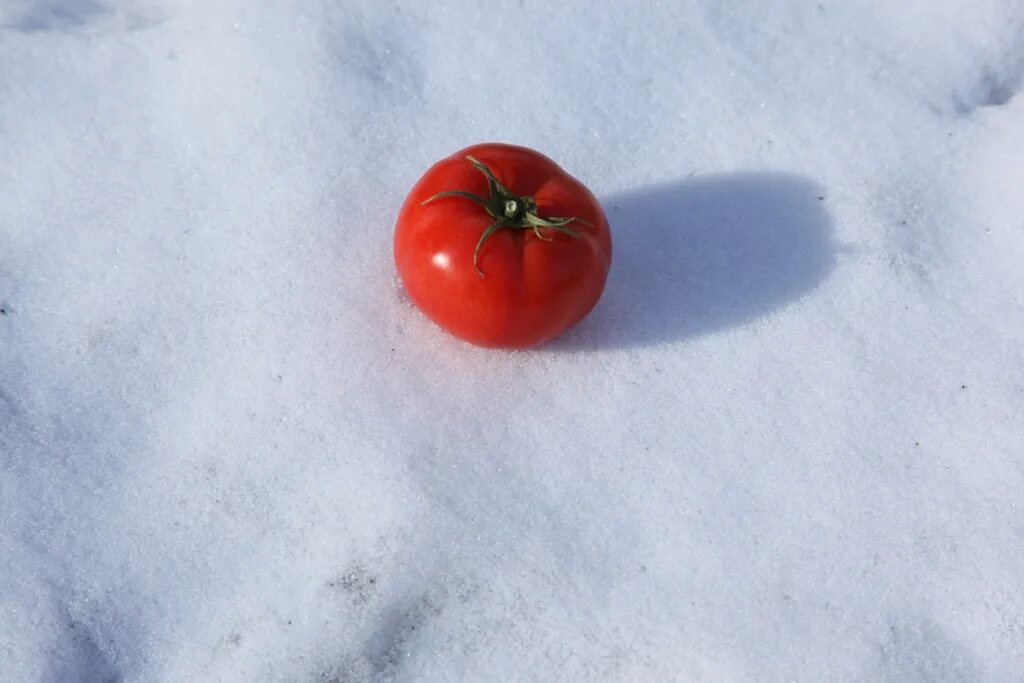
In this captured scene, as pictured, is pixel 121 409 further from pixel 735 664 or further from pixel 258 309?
pixel 735 664

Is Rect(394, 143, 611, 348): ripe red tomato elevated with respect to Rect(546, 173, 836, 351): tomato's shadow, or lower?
elevated

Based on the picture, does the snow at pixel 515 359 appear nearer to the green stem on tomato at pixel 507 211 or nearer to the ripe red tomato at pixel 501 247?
the ripe red tomato at pixel 501 247

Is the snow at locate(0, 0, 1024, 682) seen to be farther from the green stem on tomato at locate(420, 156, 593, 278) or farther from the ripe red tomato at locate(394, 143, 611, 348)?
the green stem on tomato at locate(420, 156, 593, 278)

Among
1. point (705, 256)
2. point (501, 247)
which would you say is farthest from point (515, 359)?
point (705, 256)

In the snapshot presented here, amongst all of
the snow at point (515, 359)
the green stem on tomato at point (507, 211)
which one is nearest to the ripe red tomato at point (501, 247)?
the green stem on tomato at point (507, 211)

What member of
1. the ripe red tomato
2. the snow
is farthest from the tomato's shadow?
the ripe red tomato

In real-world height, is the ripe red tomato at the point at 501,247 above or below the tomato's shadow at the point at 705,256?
above

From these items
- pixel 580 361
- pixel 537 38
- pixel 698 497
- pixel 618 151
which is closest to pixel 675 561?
pixel 698 497
